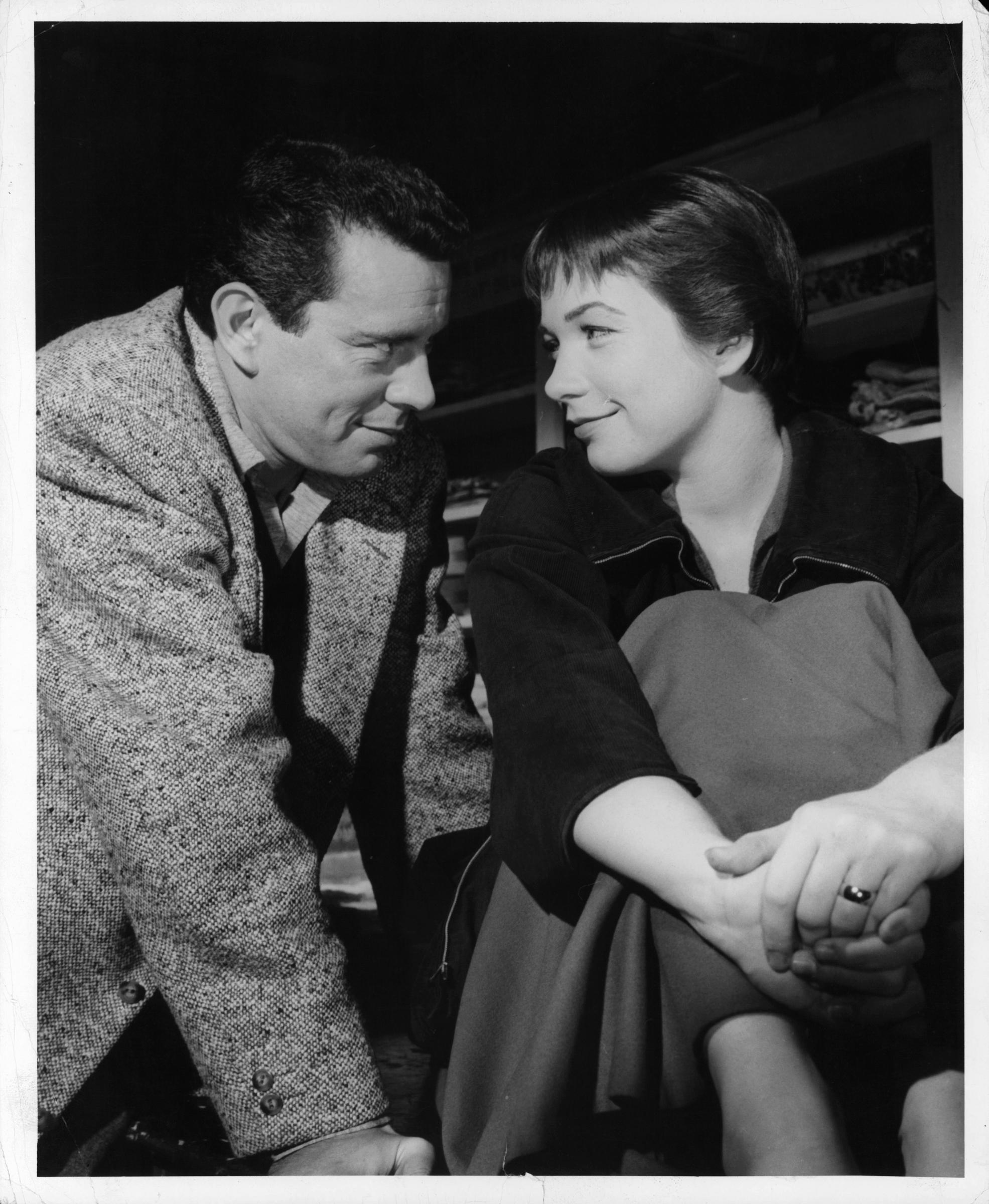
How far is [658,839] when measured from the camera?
3.49ft

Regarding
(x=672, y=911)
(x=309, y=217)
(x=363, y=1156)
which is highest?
(x=309, y=217)

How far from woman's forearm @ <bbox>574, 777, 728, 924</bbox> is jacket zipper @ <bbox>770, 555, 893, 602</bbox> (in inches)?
11.0

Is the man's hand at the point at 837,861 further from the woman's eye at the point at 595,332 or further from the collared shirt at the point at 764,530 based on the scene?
the woman's eye at the point at 595,332

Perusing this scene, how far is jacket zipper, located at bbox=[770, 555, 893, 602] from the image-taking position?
1.23 metres

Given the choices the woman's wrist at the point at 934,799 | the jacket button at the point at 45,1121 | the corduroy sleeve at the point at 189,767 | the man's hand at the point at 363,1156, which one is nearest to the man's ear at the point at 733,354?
the woman's wrist at the point at 934,799

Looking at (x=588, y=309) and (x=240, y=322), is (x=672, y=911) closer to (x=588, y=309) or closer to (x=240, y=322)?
(x=588, y=309)

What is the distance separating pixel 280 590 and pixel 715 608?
517 millimetres

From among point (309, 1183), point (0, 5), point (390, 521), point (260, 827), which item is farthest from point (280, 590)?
point (0, 5)

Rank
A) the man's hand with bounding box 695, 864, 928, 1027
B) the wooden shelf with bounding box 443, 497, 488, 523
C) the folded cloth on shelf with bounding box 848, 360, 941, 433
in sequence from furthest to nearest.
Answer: the folded cloth on shelf with bounding box 848, 360, 941, 433 → the wooden shelf with bounding box 443, 497, 488, 523 → the man's hand with bounding box 695, 864, 928, 1027

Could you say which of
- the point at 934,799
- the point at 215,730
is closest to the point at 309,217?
the point at 215,730

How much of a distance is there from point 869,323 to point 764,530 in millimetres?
441

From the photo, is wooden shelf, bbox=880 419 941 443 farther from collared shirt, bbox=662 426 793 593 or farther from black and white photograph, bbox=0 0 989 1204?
collared shirt, bbox=662 426 793 593

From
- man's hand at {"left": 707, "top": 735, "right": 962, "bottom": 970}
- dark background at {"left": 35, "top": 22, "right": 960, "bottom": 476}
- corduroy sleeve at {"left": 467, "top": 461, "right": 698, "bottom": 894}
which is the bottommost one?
man's hand at {"left": 707, "top": 735, "right": 962, "bottom": 970}

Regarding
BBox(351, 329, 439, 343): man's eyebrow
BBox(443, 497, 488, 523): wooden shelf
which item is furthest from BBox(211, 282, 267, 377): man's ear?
BBox(443, 497, 488, 523): wooden shelf
